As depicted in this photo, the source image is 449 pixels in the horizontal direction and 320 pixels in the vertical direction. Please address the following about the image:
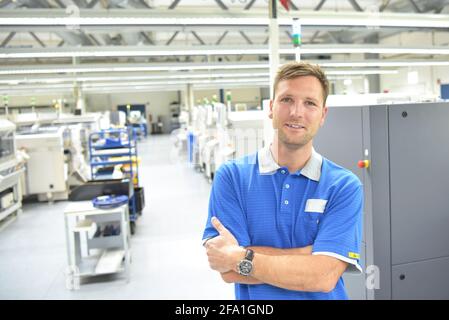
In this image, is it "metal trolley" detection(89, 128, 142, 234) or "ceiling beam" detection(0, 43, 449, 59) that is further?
"metal trolley" detection(89, 128, 142, 234)

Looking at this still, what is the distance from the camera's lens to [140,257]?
431 cm

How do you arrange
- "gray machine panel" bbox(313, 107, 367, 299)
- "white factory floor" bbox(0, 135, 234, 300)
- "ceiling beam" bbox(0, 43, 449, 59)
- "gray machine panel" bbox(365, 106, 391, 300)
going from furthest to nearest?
"ceiling beam" bbox(0, 43, 449, 59)
"white factory floor" bbox(0, 135, 234, 300)
"gray machine panel" bbox(313, 107, 367, 299)
"gray machine panel" bbox(365, 106, 391, 300)

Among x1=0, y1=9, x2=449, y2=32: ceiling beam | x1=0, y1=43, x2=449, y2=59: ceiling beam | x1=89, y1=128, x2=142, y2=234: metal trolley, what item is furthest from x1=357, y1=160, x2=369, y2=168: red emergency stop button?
x1=89, y1=128, x2=142, y2=234: metal trolley

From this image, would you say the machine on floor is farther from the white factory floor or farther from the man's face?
the white factory floor

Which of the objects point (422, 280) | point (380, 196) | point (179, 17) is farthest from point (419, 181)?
point (179, 17)

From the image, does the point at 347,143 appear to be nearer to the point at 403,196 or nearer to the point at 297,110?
the point at 403,196

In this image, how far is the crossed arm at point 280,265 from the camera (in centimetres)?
126

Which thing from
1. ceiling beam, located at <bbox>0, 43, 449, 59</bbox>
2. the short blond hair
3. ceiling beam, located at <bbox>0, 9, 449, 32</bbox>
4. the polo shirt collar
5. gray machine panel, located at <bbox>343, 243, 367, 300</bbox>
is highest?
ceiling beam, located at <bbox>0, 43, 449, 59</bbox>

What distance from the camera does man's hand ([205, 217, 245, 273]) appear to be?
1295 mm

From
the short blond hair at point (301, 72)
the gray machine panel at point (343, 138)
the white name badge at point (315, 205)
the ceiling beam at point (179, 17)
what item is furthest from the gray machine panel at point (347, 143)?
the ceiling beam at point (179, 17)

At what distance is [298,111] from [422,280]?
156 cm

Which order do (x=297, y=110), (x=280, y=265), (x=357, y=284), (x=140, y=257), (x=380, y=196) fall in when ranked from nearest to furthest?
(x=280, y=265)
(x=297, y=110)
(x=380, y=196)
(x=357, y=284)
(x=140, y=257)

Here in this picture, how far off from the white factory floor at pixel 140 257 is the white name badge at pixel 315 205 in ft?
7.22

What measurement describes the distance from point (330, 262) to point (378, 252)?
3.34ft
